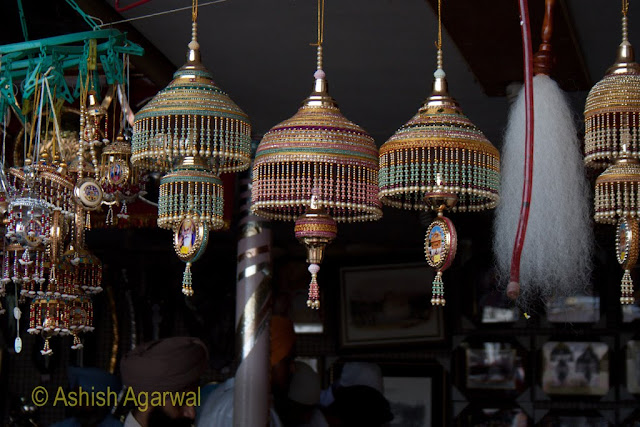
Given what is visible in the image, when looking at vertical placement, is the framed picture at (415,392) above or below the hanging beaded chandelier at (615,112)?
below

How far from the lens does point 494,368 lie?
224 inches

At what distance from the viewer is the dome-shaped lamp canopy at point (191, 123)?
8.99ft

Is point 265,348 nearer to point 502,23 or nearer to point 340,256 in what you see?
point 502,23

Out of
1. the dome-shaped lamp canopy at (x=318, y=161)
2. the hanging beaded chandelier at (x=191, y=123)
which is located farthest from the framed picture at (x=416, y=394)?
the hanging beaded chandelier at (x=191, y=123)

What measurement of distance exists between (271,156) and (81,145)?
1.08 m

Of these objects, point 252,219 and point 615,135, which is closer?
point 615,135

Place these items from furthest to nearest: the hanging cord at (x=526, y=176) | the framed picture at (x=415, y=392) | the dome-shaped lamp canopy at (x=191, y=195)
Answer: the framed picture at (x=415, y=392)
the dome-shaped lamp canopy at (x=191, y=195)
the hanging cord at (x=526, y=176)

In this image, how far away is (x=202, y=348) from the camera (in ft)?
11.0

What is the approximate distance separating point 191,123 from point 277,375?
5.42 ft

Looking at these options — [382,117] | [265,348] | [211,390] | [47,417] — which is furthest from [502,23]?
[47,417]

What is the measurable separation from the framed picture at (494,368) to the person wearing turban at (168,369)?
9.03ft

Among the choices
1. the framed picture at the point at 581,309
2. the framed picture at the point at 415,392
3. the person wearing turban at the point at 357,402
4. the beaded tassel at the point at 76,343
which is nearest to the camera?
the beaded tassel at the point at 76,343

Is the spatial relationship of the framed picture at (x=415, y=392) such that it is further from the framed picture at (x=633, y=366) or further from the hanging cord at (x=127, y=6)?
the hanging cord at (x=127, y=6)

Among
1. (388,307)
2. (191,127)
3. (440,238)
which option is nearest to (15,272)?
(191,127)
